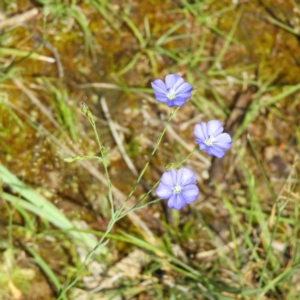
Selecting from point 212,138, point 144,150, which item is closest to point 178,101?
point 212,138

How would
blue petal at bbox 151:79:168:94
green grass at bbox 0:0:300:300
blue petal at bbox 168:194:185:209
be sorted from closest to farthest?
1. blue petal at bbox 168:194:185:209
2. blue petal at bbox 151:79:168:94
3. green grass at bbox 0:0:300:300

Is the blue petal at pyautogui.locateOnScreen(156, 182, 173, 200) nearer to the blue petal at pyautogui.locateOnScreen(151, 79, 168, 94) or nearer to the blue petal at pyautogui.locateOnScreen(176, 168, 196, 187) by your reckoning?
the blue petal at pyautogui.locateOnScreen(176, 168, 196, 187)

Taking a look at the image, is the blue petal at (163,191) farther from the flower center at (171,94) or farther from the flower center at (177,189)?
the flower center at (171,94)

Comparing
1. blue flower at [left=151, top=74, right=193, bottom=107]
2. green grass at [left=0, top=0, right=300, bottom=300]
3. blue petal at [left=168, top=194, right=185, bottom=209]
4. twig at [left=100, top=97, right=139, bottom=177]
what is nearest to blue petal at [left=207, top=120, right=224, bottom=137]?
blue flower at [left=151, top=74, right=193, bottom=107]

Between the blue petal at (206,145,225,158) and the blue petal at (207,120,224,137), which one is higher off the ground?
the blue petal at (207,120,224,137)

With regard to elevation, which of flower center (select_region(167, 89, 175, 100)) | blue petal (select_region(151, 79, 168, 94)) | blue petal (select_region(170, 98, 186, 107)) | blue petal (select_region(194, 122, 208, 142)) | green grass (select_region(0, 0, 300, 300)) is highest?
blue petal (select_region(151, 79, 168, 94))

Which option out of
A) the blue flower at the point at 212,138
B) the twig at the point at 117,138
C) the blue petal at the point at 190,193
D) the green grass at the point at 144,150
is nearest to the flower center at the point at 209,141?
the blue flower at the point at 212,138
